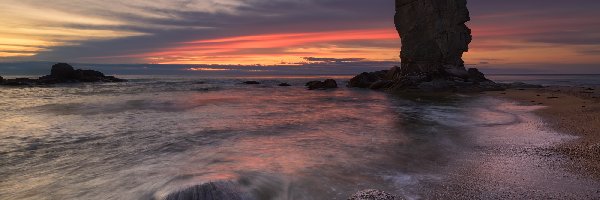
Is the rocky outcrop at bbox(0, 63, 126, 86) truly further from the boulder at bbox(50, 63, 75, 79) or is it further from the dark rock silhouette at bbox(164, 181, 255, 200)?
the dark rock silhouette at bbox(164, 181, 255, 200)

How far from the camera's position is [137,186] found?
21.9 ft

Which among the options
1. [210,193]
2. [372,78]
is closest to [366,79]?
[372,78]

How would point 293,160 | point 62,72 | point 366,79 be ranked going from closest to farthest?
point 293,160 < point 366,79 < point 62,72

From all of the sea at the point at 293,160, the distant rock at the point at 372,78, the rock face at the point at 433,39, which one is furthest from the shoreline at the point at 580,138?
the distant rock at the point at 372,78

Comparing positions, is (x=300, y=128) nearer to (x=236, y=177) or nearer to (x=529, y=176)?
(x=236, y=177)

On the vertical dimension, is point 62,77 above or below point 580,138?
above

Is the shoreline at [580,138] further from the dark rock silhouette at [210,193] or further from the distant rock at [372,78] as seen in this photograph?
the distant rock at [372,78]

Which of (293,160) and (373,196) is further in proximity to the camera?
(293,160)

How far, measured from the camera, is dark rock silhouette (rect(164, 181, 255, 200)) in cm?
527

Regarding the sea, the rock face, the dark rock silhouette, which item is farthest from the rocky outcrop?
the dark rock silhouette

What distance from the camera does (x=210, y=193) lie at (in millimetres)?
5375

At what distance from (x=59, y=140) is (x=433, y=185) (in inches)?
409

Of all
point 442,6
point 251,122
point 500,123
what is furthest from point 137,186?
point 442,6

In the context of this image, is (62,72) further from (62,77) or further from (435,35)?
(435,35)
